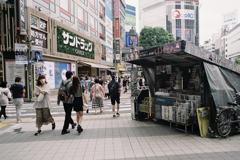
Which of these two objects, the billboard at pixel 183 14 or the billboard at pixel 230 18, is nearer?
Result: the billboard at pixel 183 14

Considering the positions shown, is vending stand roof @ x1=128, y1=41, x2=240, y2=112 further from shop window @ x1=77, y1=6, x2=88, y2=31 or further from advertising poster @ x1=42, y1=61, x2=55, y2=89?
shop window @ x1=77, y1=6, x2=88, y2=31

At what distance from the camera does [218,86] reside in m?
5.20

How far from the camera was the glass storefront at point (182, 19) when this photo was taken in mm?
65812

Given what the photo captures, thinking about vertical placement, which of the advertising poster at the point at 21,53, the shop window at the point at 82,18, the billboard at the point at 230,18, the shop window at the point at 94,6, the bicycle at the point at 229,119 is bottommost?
the bicycle at the point at 229,119

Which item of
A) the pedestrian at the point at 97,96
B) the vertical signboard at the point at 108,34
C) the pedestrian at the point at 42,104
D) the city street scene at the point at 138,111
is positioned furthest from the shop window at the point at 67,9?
the pedestrian at the point at 42,104

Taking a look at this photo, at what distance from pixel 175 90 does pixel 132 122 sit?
7.10 feet

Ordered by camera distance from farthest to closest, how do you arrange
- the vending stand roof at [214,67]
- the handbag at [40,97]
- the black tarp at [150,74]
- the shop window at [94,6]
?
1. the shop window at [94,6]
2. the black tarp at [150,74]
3. the handbag at [40,97]
4. the vending stand roof at [214,67]

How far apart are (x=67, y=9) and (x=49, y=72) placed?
7951mm

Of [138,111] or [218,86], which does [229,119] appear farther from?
[138,111]

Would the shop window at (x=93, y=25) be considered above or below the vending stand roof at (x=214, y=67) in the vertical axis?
above

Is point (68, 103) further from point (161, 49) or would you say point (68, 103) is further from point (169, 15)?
point (169, 15)

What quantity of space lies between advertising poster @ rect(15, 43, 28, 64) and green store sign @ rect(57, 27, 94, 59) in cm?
507

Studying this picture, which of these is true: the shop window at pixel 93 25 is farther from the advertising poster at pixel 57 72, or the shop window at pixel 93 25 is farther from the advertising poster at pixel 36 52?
the advertising poster at pixel 36 52

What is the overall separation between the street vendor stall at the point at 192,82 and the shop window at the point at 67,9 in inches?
601
